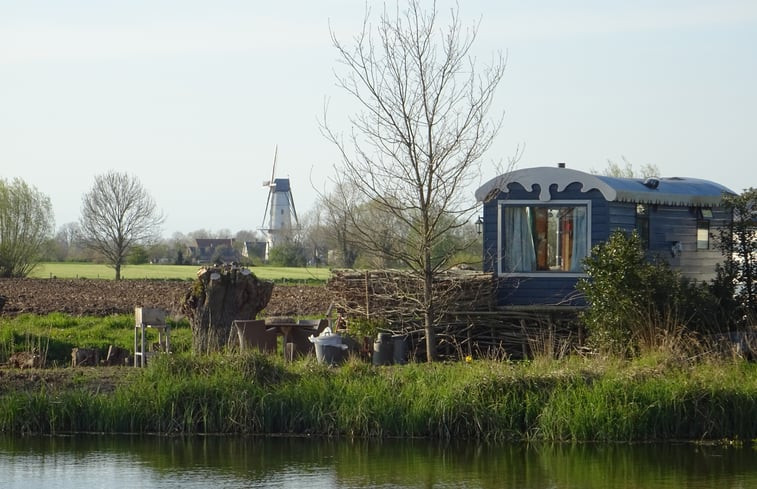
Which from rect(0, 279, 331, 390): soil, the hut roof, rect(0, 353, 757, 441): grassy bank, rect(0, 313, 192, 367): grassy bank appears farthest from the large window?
rect(0, 313, 192, 367): grassy bank

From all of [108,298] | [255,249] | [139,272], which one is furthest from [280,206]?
[108,298]

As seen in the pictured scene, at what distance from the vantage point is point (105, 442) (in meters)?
15.3

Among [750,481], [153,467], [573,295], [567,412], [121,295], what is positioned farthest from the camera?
[121,295]

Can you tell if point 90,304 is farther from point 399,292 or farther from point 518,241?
point 518,241

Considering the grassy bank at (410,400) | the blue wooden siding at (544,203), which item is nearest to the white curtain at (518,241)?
the blue wooden siding at (544,203)

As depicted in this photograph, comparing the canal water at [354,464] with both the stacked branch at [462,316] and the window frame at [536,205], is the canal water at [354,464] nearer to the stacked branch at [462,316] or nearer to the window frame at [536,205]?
the stacked branch at [462,316]

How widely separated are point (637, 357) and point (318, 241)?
63.6 m

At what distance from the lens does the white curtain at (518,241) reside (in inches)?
814

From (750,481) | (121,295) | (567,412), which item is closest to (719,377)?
(567,412)

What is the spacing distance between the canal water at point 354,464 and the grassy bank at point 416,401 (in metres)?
0.30

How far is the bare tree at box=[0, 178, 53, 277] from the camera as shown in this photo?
181ft

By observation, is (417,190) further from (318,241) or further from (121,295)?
(318,241)

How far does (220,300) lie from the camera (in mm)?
19891

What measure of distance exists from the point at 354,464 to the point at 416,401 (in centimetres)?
190
